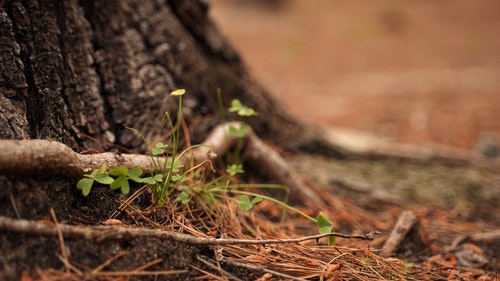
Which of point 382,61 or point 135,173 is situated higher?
point 135,173

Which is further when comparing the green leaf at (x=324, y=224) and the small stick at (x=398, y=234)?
the small stick at (x=398, y=234)

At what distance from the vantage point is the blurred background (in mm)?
5094

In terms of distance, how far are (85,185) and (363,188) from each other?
5.81 ft

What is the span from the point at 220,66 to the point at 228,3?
34.9 feet

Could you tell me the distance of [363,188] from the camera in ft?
8.80

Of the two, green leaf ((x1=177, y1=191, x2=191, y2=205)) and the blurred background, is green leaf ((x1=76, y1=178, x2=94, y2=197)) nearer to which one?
green leaf ((x1=177, y1=191, x2=191, y2=205))

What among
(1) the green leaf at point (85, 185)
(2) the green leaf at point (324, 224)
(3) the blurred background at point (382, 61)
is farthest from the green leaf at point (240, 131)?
(3) the blurred background at point (382, 61)

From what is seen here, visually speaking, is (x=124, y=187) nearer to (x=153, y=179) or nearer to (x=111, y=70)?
(x=153, y=179)

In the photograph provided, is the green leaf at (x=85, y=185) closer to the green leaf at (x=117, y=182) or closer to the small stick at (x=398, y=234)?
the green leaf at (x=117, y=182)

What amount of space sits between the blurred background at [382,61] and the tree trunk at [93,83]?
2.41 ft

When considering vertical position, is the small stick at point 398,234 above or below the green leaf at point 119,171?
below

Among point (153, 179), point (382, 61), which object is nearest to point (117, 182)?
point (153, 179)

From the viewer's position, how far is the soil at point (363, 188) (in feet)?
4.13

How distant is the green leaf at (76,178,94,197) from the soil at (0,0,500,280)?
40 mm
